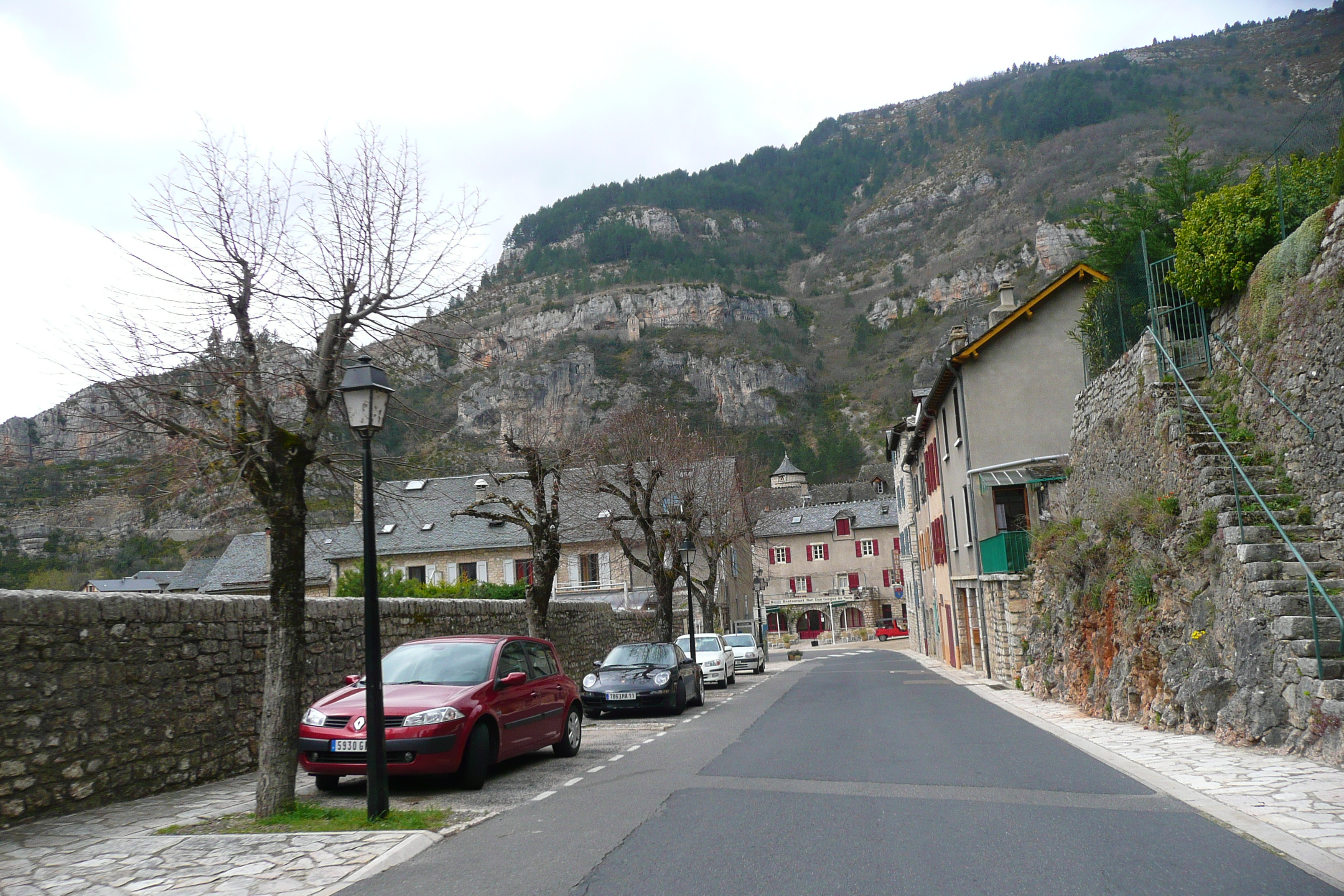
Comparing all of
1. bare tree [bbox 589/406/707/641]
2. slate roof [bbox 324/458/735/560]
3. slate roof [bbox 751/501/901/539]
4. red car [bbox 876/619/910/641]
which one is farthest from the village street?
slate roof [bbox 751/501/901/539]

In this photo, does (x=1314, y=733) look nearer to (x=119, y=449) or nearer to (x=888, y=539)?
(x=119, y=449)

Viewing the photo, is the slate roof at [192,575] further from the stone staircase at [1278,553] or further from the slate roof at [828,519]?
the stone staircase at [1278,553]

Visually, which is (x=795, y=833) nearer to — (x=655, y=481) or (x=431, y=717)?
(x=431, y=717)

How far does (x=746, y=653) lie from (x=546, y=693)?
23.6m

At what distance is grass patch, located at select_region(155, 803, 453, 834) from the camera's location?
679cm

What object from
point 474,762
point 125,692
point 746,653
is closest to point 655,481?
point 746,653

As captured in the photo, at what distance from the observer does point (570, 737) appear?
1151 centimetres

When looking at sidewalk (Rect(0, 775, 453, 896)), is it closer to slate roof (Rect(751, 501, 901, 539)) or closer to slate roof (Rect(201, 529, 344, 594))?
slate roof (Rect(201, 529, 344, 594))

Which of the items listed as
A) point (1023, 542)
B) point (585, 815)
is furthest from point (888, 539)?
point (585, 815)

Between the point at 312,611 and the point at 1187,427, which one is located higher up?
the point at 1187,427

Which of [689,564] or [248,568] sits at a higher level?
[248,568]

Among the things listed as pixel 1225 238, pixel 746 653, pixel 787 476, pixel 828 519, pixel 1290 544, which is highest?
pixel 787 476

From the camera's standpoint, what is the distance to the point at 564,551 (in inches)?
1786

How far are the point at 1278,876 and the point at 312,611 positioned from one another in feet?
35.3
